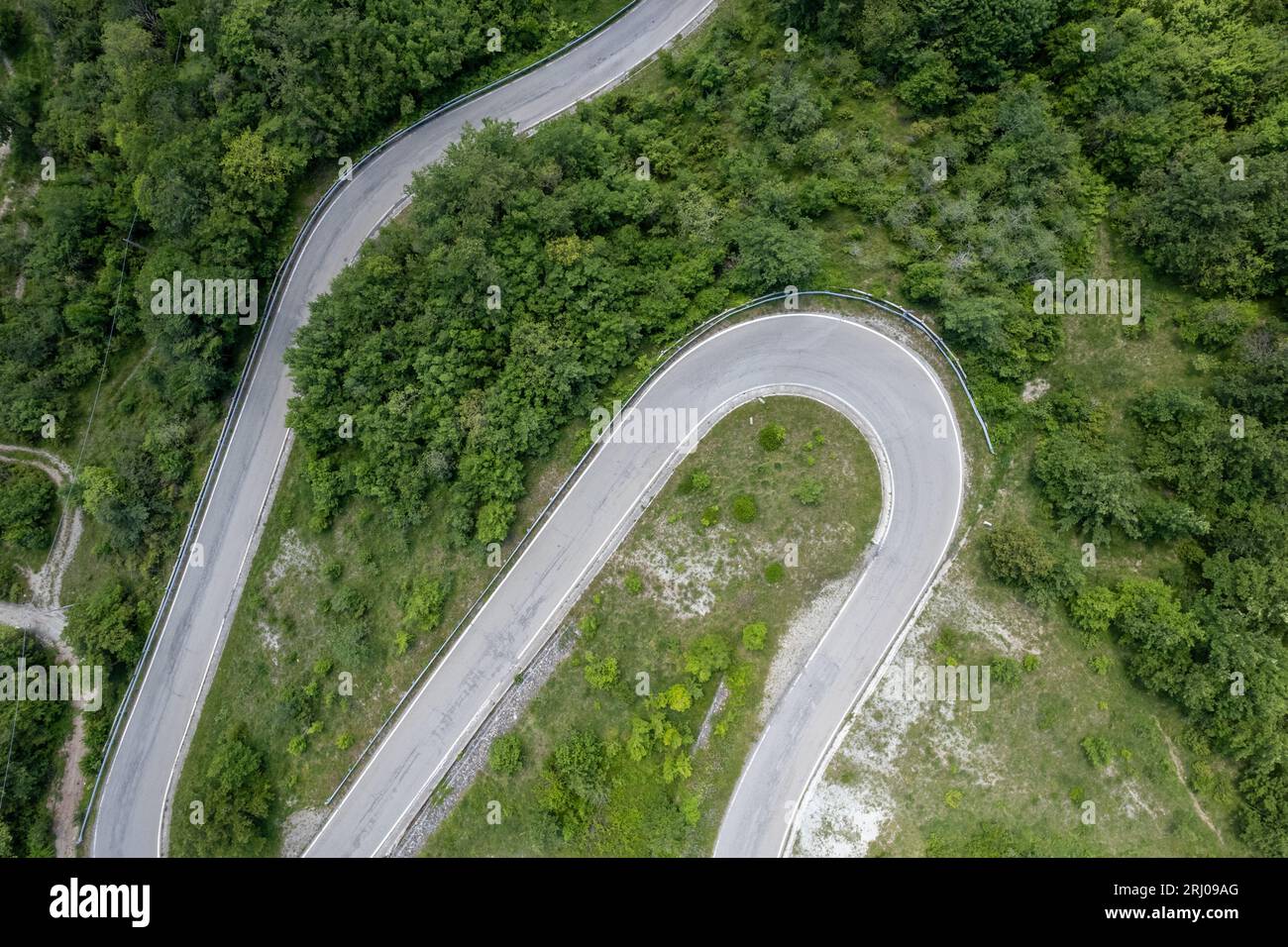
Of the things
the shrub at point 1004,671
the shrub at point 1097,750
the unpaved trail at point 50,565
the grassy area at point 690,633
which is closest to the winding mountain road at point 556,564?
the grassy area at point 690,633

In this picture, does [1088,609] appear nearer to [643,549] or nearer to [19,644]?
[643,549]

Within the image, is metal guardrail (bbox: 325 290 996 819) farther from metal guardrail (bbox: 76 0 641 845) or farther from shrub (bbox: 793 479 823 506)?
metal guardrail (bbox: 76 0 641 845)

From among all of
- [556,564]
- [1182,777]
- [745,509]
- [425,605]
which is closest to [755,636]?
[745,509]

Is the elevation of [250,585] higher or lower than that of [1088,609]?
higher

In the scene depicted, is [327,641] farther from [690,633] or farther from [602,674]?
[690,633]
